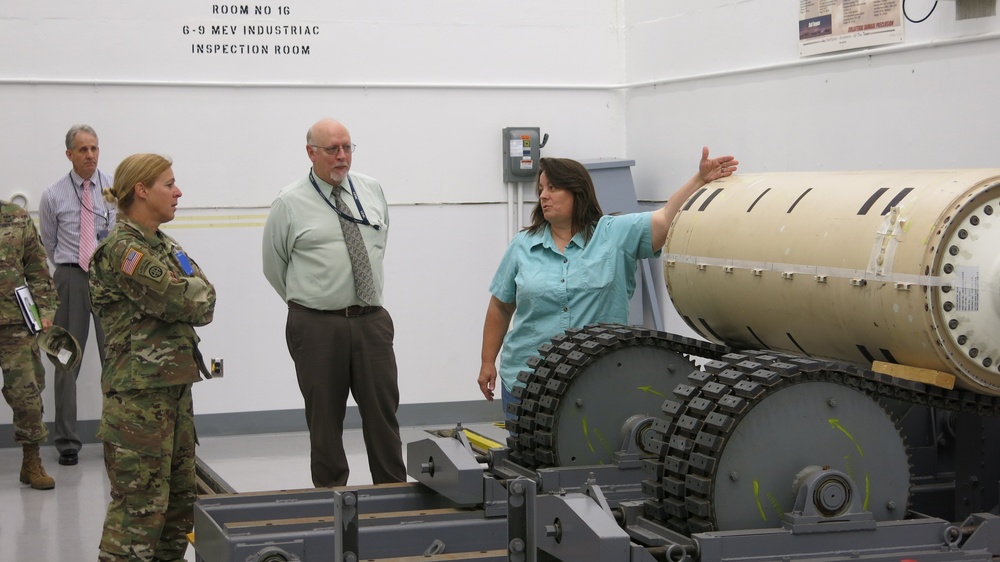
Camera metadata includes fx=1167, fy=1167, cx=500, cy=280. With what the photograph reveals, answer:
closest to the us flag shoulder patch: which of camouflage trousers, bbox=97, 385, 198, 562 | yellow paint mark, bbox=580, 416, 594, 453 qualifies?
camouflage trousers, bbox=97, 385, 198, 562

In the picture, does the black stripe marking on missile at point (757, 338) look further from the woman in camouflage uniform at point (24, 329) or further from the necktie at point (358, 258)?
the woman in camouflage uniform at point (24, 329)

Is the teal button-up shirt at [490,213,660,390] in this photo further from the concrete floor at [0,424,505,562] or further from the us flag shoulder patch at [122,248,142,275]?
the concrete floor at [0,424,505,562]

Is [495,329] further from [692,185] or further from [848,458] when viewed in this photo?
[848,458]

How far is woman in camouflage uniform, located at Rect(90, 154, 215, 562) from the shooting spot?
3848mm

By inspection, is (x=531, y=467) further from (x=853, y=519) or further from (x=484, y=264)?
(x=484, y=264)

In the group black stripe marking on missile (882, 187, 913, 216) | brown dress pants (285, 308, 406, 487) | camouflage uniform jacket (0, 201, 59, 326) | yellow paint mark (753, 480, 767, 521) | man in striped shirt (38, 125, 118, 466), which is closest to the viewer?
yellow paint mark (753, 480, 767, 521)

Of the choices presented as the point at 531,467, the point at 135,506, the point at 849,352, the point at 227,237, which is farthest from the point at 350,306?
the point at 227,237

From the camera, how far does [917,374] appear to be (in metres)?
2.76

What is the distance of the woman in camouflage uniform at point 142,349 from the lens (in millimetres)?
3848

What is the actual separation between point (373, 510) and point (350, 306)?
1669 mm

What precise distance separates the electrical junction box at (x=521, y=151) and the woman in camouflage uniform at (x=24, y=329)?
3087mm

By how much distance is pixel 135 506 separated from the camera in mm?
3893

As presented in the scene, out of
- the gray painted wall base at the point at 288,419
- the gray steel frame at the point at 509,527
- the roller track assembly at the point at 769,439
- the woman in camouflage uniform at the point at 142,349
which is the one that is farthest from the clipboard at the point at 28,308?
the roller track assembly at the point at 769,439

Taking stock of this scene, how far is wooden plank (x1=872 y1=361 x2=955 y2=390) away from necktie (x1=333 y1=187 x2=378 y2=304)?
235cm
